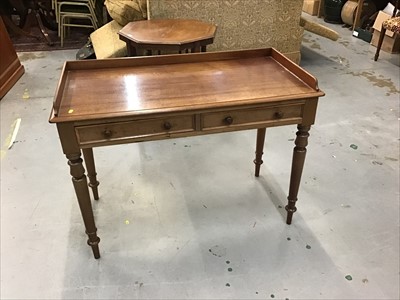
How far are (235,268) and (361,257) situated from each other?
1.95ft

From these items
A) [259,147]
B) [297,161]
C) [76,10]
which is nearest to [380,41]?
[259,147]

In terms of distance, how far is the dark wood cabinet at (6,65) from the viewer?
124 inches

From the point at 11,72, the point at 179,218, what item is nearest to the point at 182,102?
the point at 179,218

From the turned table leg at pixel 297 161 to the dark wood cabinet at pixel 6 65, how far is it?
106 inches

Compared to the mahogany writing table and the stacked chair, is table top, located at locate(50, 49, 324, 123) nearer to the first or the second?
the mahogany writing table

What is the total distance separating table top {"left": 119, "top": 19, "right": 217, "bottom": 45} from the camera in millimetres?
2020

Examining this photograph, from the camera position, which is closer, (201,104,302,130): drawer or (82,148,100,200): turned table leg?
(201,104,302,130): drawer

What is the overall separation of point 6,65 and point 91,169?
211 cm

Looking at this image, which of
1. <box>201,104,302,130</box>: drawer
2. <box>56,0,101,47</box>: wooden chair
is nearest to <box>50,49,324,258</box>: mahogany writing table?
<box>201,104,302,130</box>: drawer

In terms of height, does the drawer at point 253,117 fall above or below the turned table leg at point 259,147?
above

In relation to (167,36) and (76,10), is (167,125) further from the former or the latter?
(76,10)

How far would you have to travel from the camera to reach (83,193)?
139cm

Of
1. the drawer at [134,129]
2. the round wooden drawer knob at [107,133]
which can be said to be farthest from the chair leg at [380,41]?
the round wooden drawer knob at [107,133]

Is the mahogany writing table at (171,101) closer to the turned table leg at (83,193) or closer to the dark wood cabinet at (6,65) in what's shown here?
the turned table leg at (83,193)
